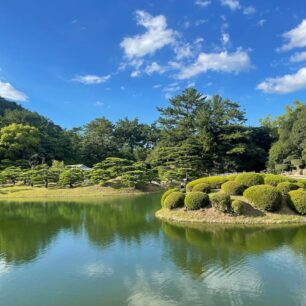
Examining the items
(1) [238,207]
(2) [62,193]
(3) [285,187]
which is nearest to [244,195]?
(1) [238,207]

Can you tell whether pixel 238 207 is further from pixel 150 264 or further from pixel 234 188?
pixel 150 264

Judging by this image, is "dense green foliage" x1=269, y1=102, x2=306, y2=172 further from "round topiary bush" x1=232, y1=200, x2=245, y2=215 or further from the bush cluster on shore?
"round topiary bush" x1=232, y1=200, x2=245, y2=215

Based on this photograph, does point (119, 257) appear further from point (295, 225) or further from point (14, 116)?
point (14, 116)

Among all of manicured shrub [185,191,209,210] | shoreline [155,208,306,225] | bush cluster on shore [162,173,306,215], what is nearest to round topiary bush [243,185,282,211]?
bush cluster on shore [162,173,306,215]

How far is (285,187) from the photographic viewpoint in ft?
56.9

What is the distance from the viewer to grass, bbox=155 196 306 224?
16.1 metres

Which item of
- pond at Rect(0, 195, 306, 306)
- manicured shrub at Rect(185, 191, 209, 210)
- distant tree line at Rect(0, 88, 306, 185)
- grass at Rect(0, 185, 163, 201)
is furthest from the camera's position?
distant tree line at Rect(0, 88, 306, 185)

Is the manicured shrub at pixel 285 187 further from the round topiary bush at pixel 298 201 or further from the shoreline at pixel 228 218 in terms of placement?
the shoreline at pixel 228 218

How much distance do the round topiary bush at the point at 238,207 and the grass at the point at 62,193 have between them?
18.3 meters

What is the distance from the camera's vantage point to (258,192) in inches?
656

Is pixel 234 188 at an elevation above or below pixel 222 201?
above

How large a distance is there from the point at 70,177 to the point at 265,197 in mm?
23562

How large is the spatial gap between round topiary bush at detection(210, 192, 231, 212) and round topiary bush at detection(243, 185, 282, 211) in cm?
128

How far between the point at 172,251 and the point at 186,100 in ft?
136
